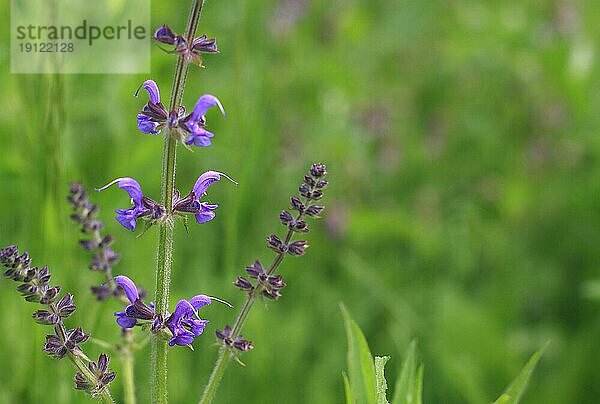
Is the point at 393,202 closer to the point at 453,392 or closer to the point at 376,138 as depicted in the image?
the point at 376,138

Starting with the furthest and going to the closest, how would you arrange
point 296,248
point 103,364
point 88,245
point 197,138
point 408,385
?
point 88,245 → point 408,385 → point 296,248 → point 103,364 → point 197,138

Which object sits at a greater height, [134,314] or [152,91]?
[152,91]

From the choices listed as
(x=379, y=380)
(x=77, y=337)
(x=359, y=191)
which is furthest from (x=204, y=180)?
(x=359, y=191)

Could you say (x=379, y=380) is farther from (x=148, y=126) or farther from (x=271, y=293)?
(x=148, y=126)

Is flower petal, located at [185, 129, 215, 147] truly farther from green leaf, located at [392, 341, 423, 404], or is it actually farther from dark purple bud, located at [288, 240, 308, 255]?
green leaf, located at [392, 341, 423, 404]

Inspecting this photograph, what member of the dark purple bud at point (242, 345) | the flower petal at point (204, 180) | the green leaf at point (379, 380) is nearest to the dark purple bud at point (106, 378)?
the dark purple bud at point (242, 345)

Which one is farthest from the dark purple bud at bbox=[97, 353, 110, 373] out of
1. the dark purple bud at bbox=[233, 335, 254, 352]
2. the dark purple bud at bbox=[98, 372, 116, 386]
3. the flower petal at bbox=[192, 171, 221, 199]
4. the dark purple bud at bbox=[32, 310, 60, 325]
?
the flower petal at bbox=[192, 171, 221, 199]

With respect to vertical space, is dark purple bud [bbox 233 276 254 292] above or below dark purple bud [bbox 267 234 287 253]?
below
